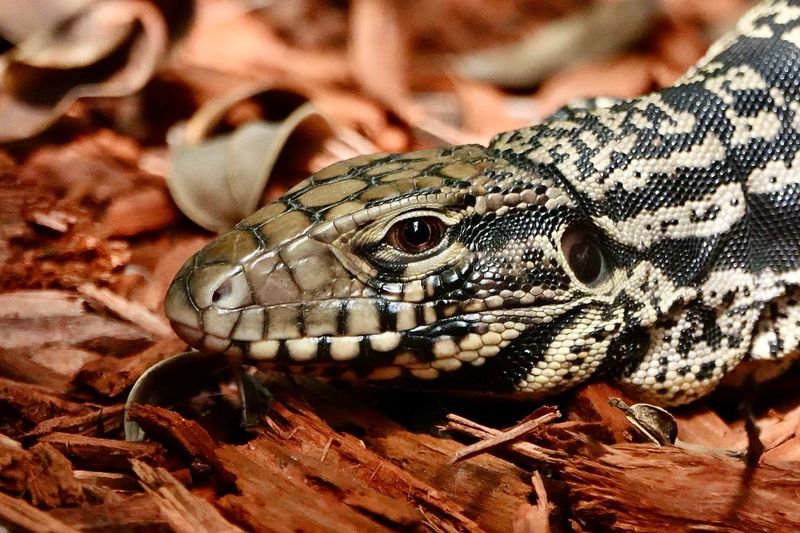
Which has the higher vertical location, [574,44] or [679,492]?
[574,44]

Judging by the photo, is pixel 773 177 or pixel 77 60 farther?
pixel 77 60

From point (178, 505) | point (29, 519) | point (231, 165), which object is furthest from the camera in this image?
point (231, 165)

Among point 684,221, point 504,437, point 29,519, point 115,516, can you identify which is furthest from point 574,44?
point 29,519

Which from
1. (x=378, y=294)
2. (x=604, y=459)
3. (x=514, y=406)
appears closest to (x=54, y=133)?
(x=378, y=294)

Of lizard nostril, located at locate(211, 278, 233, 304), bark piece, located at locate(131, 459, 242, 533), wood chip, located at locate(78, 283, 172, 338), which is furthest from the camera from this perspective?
wood chip, located at locate(78, 283, 172, 338)

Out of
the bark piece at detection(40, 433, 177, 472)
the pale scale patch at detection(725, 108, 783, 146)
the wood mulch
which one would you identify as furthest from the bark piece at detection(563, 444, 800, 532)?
the bark piece at detection(40, 433, 177, 472)

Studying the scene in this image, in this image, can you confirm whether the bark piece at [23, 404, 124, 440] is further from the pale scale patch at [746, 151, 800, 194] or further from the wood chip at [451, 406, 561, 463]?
the pale scale patch at [746, 151, 800, 194]

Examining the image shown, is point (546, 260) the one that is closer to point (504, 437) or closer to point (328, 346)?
point (504, 437)
